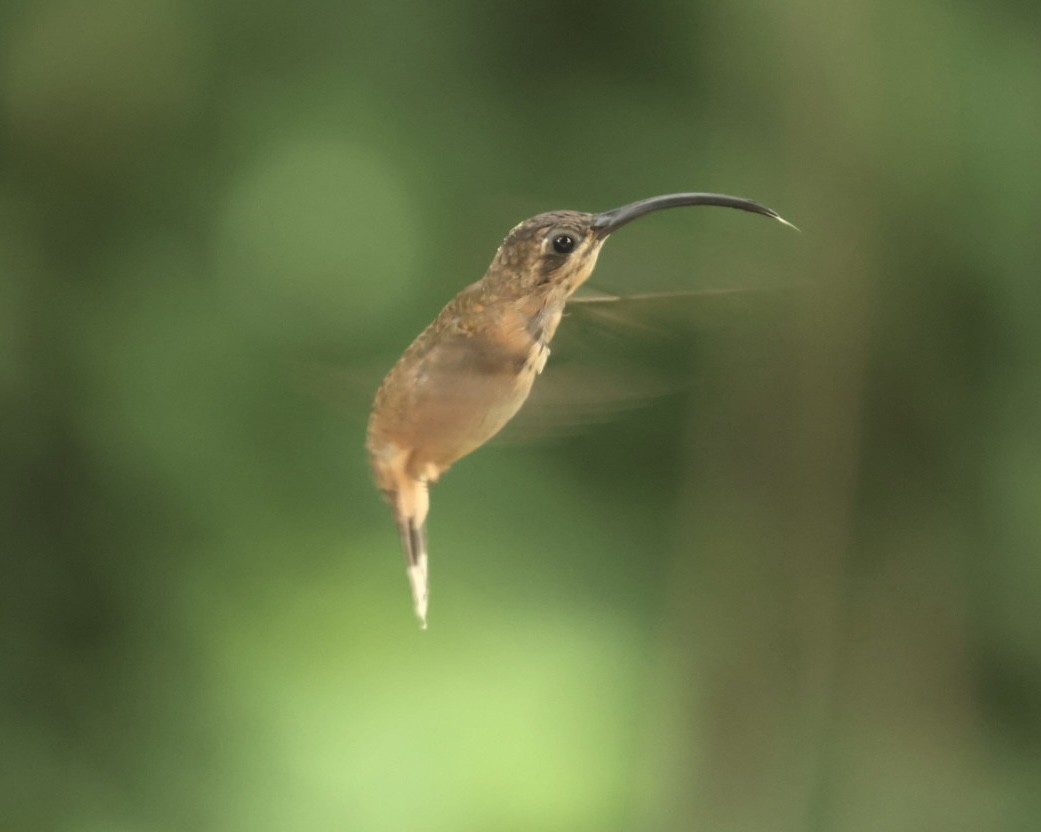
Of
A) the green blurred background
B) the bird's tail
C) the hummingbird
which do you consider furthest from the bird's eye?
the green blurred background

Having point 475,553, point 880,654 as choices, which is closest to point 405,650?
point 475,553

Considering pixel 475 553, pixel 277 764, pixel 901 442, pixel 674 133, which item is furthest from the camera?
pixel 901 442

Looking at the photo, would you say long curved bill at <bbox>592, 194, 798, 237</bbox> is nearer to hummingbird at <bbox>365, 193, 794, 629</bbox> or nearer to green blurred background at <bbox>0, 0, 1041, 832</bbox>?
hummingbird at <bbox>365, 193, 794, 629</bbox>

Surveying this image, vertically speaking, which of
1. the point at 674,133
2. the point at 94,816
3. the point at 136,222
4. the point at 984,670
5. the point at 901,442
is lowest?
the point at 94,816

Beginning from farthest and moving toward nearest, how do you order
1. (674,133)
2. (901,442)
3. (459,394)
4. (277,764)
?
1. (901,442)
2. (674,133)
3. (277,764)
4. (459,394)

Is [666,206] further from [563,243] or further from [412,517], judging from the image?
[412,517]

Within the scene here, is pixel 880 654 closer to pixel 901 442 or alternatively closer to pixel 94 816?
pixel 901 442

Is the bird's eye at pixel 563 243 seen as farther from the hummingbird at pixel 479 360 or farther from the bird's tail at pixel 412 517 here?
the bird's tail at pixel 412 517
